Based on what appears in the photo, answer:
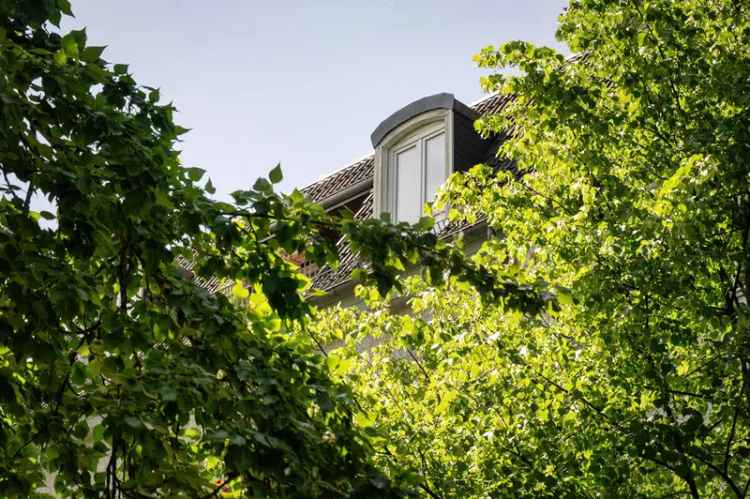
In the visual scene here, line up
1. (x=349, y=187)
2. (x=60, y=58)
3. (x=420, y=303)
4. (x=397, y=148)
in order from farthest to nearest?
(x=349, y=187) < (x=397, y=148) < (x=420, y=303) < (x=60, y=58)

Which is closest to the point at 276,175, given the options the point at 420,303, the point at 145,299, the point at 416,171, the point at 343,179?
the point at 145,299

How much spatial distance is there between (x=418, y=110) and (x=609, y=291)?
12967mm

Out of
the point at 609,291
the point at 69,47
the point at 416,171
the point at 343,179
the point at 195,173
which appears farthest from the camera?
the point at 343,179

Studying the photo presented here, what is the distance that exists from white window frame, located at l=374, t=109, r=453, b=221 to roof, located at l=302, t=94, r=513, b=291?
0.64 metres

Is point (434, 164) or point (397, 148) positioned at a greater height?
point (397, 148)

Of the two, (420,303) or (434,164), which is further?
(434,164)

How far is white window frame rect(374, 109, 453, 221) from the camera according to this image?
893 inches

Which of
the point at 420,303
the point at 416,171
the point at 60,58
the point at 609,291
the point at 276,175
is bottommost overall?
the point at 276,175

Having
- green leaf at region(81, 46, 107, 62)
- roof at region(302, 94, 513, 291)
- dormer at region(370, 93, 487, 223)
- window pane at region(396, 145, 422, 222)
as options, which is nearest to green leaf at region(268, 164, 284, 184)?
green leaf at region(81, 46, 107, 62)

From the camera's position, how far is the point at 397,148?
23.6m

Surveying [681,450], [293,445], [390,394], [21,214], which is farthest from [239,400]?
[390,394]

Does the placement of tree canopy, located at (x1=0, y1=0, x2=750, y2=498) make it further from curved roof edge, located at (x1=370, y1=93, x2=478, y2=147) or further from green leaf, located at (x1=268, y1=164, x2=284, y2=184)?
curved roof edge, located at (x1=370, y1=93, x2=478, y2=147)

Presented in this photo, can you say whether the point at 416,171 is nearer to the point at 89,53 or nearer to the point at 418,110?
the point at 418,110

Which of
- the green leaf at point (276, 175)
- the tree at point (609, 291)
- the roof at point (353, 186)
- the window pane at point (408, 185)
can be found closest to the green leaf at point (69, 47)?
the green leaf at point (276, 175)
